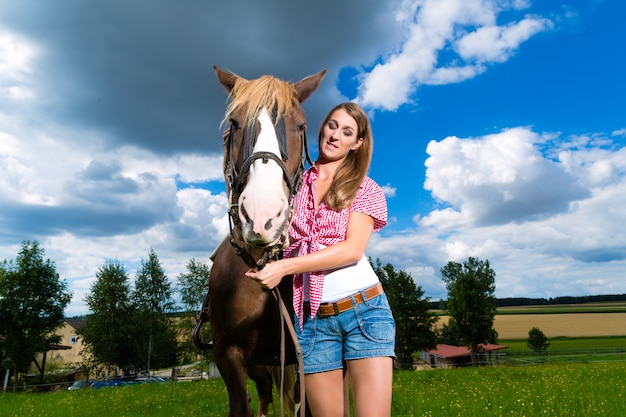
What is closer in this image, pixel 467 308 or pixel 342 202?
pixel 342 202

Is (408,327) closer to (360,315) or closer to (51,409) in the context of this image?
(51,409)

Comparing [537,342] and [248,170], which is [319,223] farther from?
[537,342]

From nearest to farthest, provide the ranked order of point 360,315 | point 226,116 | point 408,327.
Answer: point 360,315 < point 226,116 < point 408,327

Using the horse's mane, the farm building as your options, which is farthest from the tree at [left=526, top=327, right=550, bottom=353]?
the horse's mane

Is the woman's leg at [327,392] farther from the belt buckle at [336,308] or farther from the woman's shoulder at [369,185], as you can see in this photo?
the woman's shoulder at [369,185]

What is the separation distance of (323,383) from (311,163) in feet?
4.44

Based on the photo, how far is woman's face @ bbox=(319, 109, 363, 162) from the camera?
9.02 ft

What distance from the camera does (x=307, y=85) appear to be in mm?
3070

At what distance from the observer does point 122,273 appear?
4119cm

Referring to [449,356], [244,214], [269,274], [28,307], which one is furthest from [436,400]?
[449,356]

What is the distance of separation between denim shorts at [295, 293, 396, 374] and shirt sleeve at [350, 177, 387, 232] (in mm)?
453

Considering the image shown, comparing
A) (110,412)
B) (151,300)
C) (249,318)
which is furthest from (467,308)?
(249,318)

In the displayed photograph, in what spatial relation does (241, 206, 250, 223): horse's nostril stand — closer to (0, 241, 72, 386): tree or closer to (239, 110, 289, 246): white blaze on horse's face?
(239, 110, 289, 246): white blaze on horse's face

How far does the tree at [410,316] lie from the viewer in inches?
1529
